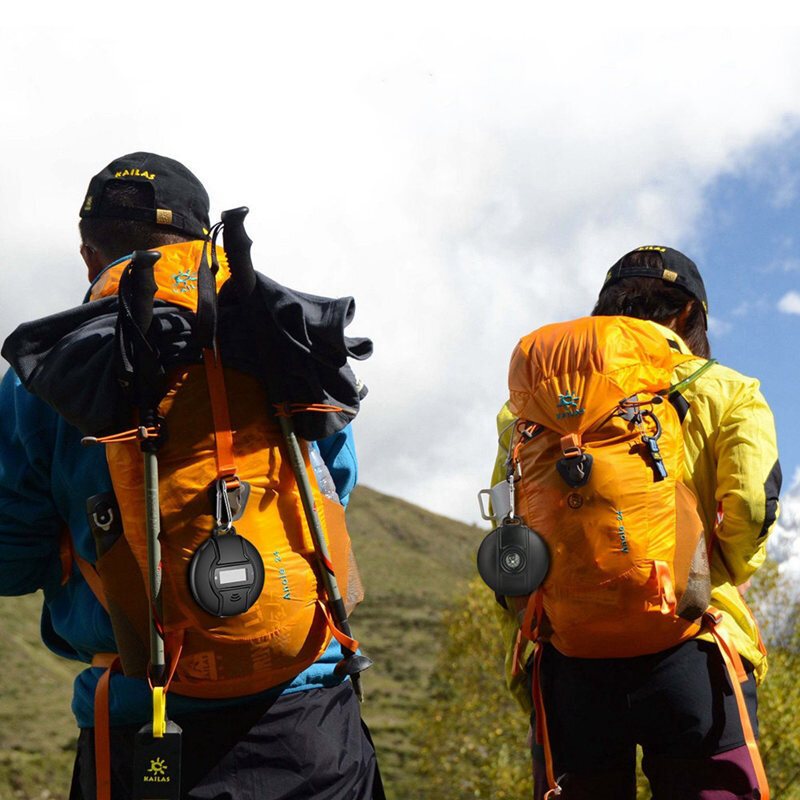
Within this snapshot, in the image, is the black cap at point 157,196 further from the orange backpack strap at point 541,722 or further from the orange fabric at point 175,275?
the orange backpack strap at point 541,722

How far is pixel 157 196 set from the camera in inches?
108

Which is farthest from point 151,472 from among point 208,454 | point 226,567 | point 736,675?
point 736,675

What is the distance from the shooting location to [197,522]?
2342 mm

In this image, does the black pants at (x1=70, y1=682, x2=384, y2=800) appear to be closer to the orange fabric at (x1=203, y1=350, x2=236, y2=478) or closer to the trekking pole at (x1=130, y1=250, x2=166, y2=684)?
the trekking pole at (x1=130, y1=250, x2=166, y2=684)

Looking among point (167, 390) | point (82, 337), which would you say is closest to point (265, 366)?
point (167, 390)

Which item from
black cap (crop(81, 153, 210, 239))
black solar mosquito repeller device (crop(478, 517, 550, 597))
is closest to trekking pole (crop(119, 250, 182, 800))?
black cap (crop(81, 153, 210, 239))

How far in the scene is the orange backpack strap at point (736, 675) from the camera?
120 inches

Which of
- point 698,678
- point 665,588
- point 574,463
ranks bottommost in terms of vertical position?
point 698,678

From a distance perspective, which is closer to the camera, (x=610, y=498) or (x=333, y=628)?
(x=333, y=628)

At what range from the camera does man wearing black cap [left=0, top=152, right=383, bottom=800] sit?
249 cm

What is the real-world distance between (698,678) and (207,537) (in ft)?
4.70

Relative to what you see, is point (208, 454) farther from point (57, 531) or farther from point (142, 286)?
point (57, 531)

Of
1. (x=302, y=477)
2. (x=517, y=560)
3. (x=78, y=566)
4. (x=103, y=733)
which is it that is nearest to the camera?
(x=302, y=477)

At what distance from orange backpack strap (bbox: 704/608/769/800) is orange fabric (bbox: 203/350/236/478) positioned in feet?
4.71
